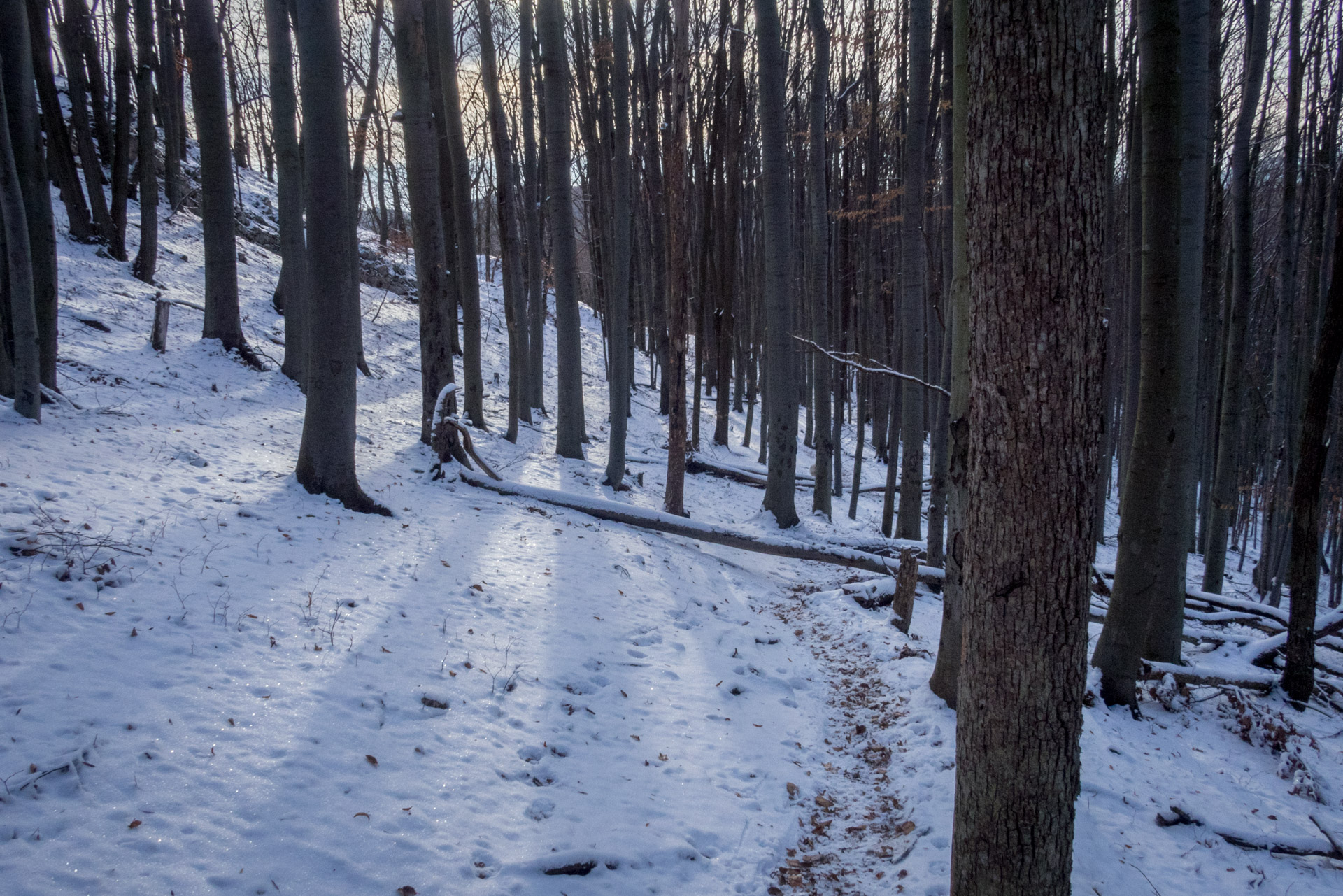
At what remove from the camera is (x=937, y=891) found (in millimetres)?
3252

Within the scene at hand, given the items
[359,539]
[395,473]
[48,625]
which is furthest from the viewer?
[395,473]

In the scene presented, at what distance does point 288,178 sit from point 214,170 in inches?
55.9

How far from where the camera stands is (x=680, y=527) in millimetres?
8930

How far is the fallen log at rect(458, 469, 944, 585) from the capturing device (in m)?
8.70

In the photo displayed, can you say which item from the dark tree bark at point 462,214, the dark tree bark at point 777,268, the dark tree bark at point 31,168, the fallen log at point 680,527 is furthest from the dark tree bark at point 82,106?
the dark tree bark at point 777,268

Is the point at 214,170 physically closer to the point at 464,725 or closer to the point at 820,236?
the point at 820,236

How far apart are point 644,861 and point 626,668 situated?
1988 mm

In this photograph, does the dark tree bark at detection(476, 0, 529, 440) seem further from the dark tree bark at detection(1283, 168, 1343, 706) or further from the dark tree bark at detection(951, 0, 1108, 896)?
the dark tree bark at detection(951, 0, 1108, 896)

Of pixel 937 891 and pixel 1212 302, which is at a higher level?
pixel 1212 302

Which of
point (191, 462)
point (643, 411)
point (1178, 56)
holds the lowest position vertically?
point (643, 411)

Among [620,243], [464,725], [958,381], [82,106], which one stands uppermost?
[82,106]

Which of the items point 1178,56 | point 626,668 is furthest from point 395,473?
point 1178,56

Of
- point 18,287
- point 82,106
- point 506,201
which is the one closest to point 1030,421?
point 18,287

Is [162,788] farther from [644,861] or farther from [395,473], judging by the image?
[395,473]
